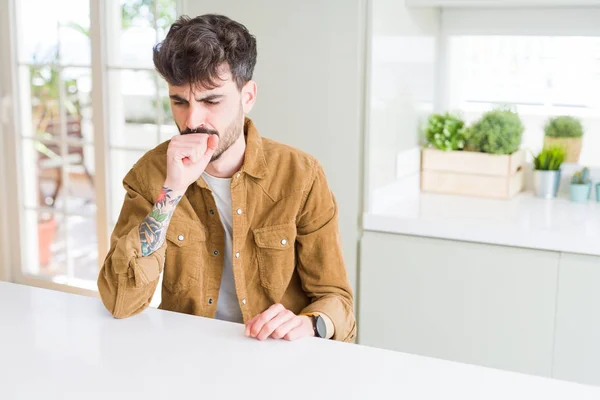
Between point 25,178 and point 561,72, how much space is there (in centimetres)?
251

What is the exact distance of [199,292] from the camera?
72.6 inches

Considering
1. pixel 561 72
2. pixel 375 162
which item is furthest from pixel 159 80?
pixel 561 72

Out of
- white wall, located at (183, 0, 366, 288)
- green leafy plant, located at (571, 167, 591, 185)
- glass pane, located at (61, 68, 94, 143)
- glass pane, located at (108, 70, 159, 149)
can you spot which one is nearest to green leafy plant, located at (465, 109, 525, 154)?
green leafy plant, located at (571, 167, 591, 185)

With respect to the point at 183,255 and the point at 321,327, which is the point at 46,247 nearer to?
the point at 183,255

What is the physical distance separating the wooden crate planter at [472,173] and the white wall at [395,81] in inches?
5.0

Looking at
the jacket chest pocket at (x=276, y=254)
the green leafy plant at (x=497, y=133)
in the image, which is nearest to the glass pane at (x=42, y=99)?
the green leafy plant at (x=497, y=133)

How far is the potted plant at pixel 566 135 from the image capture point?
2.95 m

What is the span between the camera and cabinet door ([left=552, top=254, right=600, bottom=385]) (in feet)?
7.81

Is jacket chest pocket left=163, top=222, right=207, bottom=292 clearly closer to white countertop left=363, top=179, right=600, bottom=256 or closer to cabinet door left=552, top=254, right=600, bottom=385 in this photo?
white countertop left=363, top=179, right=600, bottom=256

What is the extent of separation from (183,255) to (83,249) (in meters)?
2.68

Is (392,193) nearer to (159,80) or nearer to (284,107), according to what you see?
(284,107)

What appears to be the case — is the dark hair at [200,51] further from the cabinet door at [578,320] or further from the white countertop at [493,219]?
the cabinet door at [578,320]

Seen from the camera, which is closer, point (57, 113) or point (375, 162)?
point (375, 162)

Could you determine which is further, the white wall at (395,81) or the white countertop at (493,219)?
the white wall at (395,81)
